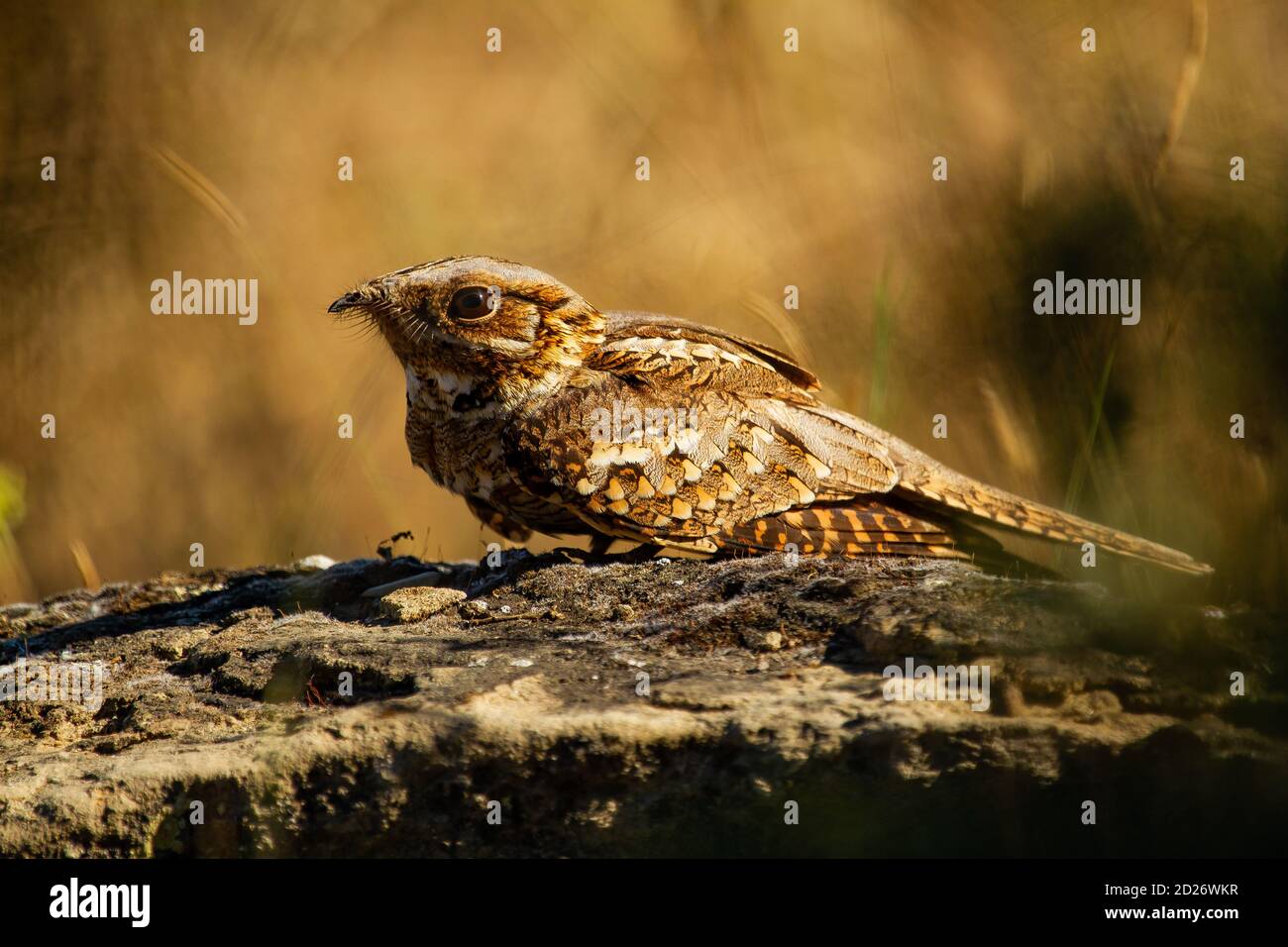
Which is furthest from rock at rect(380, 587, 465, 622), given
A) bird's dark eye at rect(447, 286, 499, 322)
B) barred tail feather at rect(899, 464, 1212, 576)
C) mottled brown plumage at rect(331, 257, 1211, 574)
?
barred tail feather at rect(899, 464, 1212, 576)

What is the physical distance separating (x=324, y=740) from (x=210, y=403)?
5316 mm

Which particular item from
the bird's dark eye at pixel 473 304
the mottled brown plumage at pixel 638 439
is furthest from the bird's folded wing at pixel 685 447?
the bird's dark eye at pixel 473 304

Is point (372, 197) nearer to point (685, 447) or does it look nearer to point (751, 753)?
point (685, 447)

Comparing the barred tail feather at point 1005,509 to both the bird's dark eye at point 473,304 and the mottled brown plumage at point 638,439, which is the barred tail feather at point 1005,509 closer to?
the mottled brown plumage at point 638,439

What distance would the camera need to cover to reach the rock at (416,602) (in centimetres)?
390

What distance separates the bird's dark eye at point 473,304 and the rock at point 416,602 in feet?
3.60

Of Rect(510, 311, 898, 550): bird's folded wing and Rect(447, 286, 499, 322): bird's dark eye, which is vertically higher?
Rect(447, 286, 499, 322): bird's dark eye

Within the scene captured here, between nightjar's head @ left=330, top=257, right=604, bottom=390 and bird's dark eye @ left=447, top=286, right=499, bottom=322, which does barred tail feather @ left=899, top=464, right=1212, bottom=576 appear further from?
bird's dark eye @ left=447, top=286, right=499, bottom=322

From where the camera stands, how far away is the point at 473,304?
4.48 m

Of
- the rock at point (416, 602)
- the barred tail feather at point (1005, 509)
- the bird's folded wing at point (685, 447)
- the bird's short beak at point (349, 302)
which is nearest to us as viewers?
the rock at point (416, 602)

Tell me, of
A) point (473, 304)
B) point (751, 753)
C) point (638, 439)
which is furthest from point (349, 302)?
point (751, 753)

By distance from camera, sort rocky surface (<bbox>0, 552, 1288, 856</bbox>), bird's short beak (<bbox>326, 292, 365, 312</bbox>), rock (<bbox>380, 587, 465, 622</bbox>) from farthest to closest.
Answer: bird's short beak (<bbox>326, 292, 365, 312</bbox>), rock (<bbox>380, 587, 465, 622</bbox>), rocky surface (<bbox>0, 552, 1288, 856</bbox>)

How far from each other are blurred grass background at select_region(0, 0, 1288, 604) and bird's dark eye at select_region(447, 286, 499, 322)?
5.01ft

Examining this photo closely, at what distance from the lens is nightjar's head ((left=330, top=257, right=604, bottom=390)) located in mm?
4473
